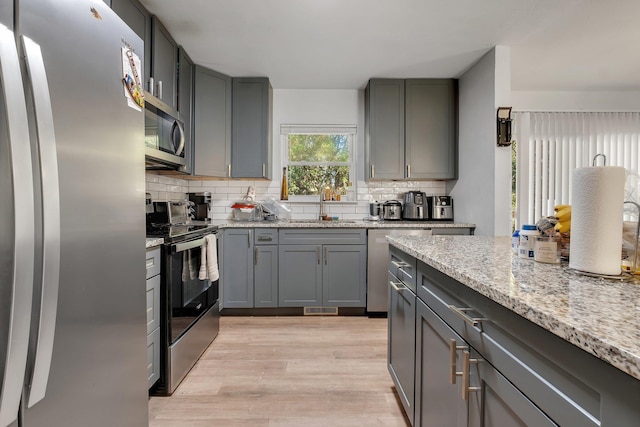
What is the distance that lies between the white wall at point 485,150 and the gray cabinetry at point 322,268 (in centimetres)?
115

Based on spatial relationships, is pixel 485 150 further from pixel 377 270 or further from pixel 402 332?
pixel 402 332

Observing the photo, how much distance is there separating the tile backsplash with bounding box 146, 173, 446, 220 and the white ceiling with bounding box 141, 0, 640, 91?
1181 millimetres

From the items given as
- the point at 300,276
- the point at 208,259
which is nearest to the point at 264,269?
the point at 300,276

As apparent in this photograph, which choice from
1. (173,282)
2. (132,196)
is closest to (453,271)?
(132,196)

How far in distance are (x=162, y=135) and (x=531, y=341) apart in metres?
2.40

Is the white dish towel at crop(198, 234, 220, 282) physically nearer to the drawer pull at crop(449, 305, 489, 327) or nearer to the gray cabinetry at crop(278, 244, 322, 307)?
the gray cabinetry at crop(278, 244, 322, 307)

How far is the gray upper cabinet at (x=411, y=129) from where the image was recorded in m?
3.25

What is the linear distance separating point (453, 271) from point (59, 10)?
4.12ft

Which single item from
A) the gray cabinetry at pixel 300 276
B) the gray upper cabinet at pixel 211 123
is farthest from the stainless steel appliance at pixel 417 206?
the gray upper cabinet at pixel 211 123

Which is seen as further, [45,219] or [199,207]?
[199,207]

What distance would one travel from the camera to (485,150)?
273 centimetres

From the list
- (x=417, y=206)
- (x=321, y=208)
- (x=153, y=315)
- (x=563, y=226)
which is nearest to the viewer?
(x=563, y=226)

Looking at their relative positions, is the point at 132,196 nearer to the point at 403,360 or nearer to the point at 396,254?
the point at 396,254

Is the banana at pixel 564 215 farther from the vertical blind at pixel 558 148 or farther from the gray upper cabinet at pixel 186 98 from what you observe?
the vertical blind at pixel 558 148
